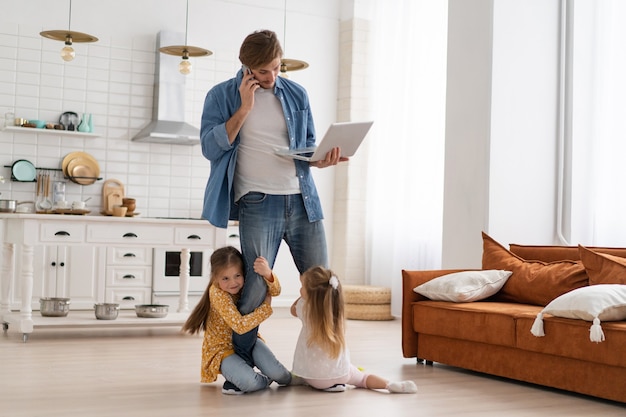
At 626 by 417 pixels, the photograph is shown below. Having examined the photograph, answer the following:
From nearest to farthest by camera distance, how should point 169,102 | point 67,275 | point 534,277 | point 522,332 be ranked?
1. point 522,332
2. point 534,277
3. point 67,275
4. point 169,102

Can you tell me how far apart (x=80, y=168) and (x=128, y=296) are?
1.31 metres

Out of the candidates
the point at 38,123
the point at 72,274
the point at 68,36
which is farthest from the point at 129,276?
the point at 68,36

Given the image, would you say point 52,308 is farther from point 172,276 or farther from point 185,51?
point 185,51

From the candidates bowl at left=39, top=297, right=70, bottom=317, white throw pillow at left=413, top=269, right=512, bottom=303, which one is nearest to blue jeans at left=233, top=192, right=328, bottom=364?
white throw pillow at left=413, top=269, right=512, bottom=303

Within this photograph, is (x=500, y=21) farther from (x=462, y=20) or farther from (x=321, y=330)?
(x=321, y=330)

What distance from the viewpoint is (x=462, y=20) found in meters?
6.42

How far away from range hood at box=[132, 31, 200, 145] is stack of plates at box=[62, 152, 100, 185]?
0.49 m

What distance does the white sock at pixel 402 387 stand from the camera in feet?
12.7

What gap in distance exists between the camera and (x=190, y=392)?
12.4 ft

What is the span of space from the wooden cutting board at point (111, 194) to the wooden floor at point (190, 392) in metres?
2.64

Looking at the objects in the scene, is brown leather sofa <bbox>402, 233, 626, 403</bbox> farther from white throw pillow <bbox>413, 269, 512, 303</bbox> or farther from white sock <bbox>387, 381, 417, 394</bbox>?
white sock <bbox>387, 381, 417, 394</bbox>

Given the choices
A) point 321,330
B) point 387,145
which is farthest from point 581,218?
point 321,330

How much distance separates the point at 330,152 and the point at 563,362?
1605 mm

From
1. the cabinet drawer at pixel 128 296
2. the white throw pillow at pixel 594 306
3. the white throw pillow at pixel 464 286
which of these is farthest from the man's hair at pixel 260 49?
the cabinet drawer at pixel 128 296
